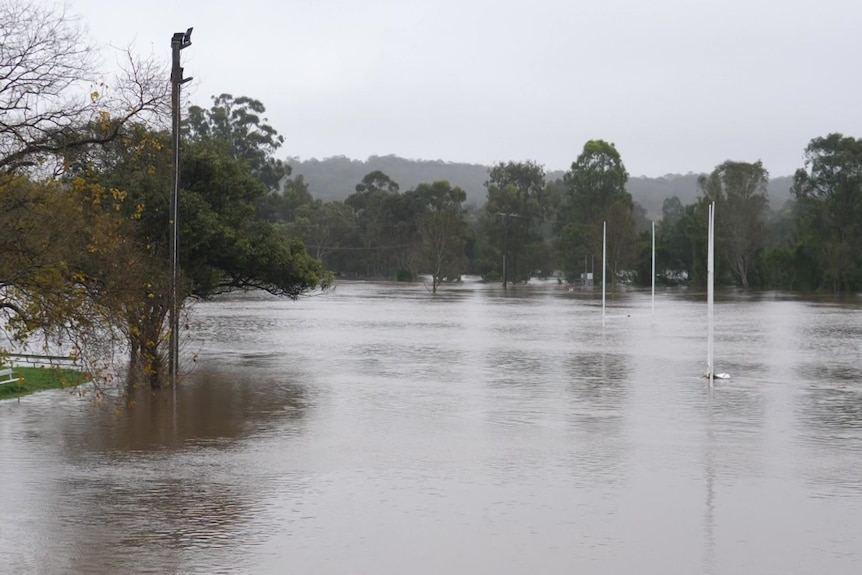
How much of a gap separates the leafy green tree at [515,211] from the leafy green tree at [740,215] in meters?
19.5

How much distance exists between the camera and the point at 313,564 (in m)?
8.86

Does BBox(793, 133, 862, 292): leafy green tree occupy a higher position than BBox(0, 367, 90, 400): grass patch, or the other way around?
BBox(793, 133, 862, 292): leafy green tree

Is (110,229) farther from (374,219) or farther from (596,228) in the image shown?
(374,219)

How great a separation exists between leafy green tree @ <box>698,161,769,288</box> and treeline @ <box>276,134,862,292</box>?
11cm

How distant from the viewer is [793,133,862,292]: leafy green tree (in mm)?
89875

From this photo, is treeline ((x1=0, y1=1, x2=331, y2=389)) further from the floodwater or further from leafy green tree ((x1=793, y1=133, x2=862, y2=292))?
leafy green tree ((x1=793, y1=133, x2=862, y2=292))

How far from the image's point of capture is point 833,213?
306 feet

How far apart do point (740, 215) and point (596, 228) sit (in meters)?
13.2

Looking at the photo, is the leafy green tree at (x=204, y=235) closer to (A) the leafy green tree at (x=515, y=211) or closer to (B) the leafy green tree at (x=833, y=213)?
(B) the leafy green tree at (x=833, y=213)

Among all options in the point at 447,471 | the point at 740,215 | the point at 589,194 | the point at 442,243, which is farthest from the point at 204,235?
the point at 589,194

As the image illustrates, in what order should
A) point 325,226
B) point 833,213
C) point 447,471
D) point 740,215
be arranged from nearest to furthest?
1. point 447,471
2. point 833,213
3. point 740,215
4. point 325,226

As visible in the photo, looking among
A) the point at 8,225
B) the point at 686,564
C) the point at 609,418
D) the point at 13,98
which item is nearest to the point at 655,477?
the point at 686,564

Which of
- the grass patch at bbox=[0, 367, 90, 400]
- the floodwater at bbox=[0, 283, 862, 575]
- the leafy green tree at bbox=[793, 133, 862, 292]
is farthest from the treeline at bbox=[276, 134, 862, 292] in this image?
the grass patch at bbox=[0, 367, 90, 400]

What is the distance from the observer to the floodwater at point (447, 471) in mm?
9242
